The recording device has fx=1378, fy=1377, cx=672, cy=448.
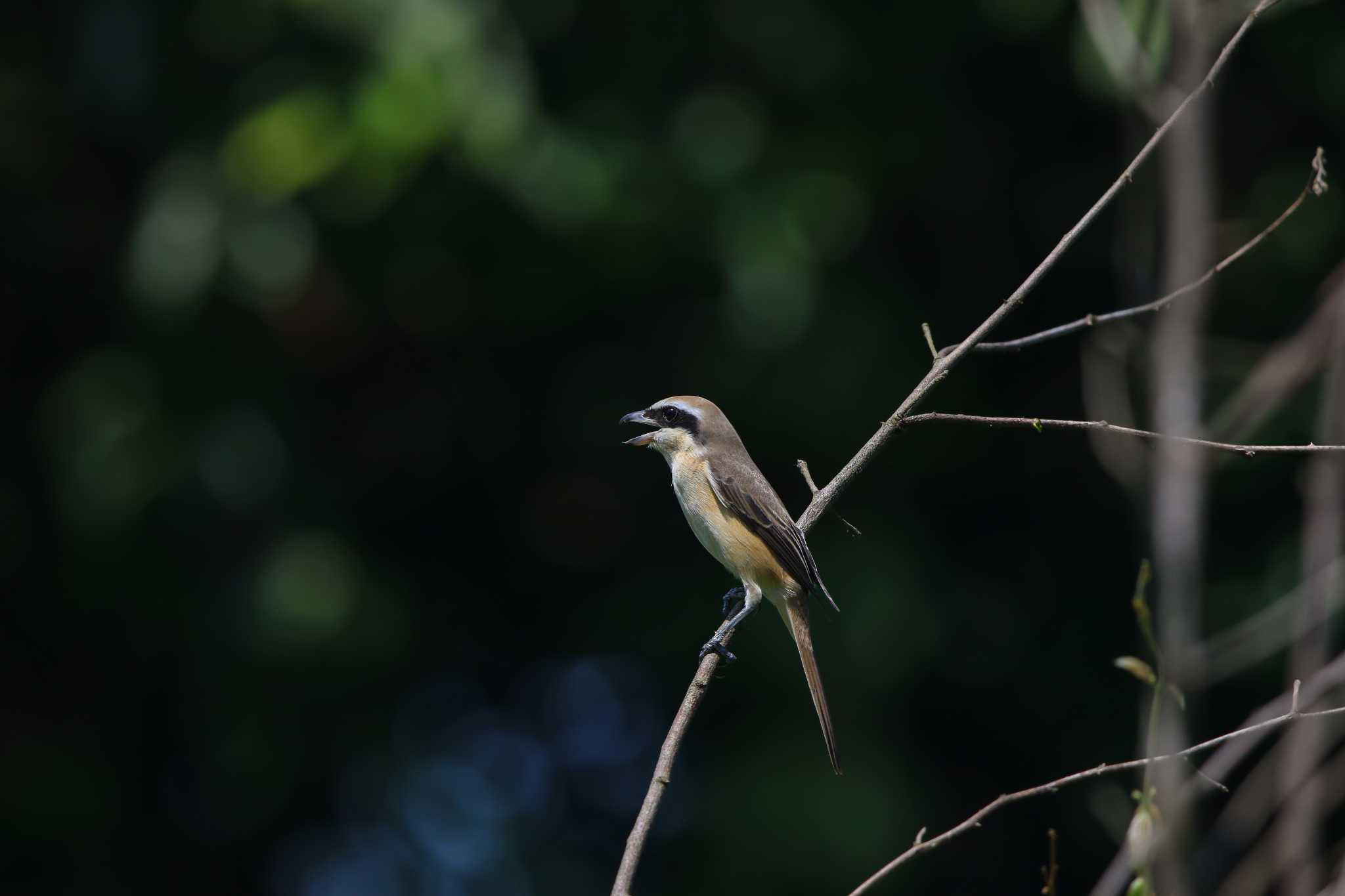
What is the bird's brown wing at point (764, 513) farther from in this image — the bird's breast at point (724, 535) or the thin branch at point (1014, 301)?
the thin branch at point (1014, 301)

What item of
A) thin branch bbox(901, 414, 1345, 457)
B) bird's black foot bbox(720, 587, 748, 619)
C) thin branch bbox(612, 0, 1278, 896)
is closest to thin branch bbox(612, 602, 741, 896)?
thin branch bbox(612, 0, 1278, 896)

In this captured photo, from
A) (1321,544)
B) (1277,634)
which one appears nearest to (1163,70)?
(1321,544)

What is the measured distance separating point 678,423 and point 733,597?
0.62 metres

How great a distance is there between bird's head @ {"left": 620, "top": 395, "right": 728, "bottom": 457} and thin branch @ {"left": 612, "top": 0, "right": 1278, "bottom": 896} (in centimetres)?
144

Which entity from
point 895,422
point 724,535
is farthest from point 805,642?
point 895,422

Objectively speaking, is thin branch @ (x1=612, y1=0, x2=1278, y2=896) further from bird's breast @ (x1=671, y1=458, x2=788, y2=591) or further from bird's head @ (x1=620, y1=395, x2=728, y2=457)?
bird's head @ (x1=620, y1=395, x2=728, y2=457)

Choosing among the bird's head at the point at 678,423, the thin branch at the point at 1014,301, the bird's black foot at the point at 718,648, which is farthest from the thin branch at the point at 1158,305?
the bird's head at the point at 678,423

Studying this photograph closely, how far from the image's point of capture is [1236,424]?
262cm

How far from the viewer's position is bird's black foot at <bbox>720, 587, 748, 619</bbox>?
4.44 m

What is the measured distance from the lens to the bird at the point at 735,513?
4152 millimetres

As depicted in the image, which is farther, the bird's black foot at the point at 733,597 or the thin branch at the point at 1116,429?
the bird's black foot at the point at 733,597

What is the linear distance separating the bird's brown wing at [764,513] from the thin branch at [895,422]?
3.61ft

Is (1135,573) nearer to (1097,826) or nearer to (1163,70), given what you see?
(1097,826)

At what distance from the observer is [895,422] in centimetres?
271
